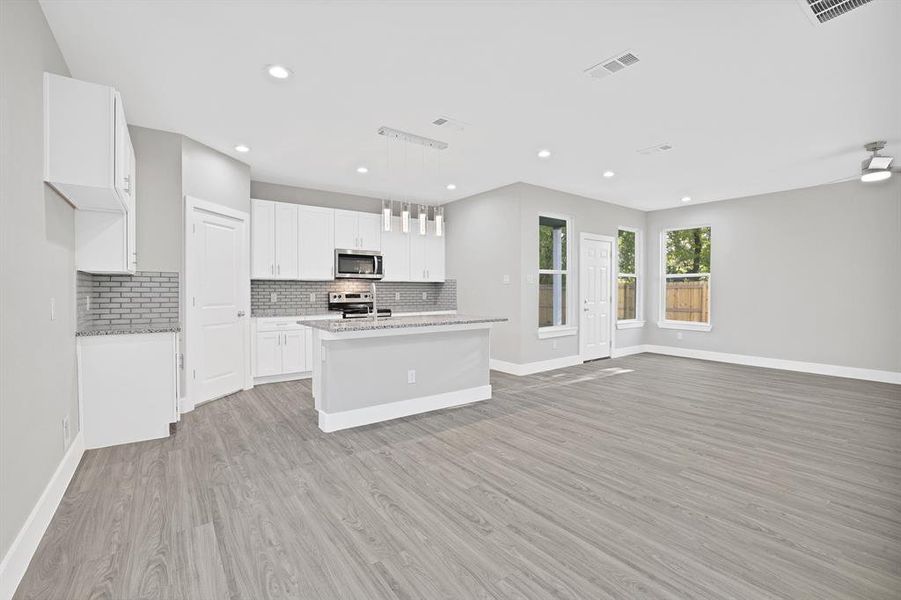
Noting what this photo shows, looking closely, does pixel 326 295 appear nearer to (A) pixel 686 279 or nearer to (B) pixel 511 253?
(B) pixel 511 253

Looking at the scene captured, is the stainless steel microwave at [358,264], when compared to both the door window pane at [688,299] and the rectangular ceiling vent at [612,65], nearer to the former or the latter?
the rectangular ceiling vent at [612,65]

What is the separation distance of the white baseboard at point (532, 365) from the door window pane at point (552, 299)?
1.93 feet

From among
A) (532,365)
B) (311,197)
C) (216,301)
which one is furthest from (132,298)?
(532,365)

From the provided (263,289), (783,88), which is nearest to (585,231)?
(783,88)

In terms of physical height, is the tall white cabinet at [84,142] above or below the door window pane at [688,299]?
above

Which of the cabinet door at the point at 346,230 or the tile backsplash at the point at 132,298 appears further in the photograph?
the cabinet door at the point at 346,230

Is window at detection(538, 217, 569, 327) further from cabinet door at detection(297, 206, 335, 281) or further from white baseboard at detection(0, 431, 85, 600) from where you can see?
white baseboard at detection(0, 431, 85, 600)

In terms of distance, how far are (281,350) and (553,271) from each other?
4.23 metres

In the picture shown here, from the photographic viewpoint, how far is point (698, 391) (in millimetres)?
5051

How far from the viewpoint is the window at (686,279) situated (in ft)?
24.2

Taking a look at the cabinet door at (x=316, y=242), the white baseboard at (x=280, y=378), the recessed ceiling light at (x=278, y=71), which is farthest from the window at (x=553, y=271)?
the recessed ceiling light at (x=278, y=71)

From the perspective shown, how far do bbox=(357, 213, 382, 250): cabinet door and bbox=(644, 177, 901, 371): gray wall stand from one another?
5.61 meters

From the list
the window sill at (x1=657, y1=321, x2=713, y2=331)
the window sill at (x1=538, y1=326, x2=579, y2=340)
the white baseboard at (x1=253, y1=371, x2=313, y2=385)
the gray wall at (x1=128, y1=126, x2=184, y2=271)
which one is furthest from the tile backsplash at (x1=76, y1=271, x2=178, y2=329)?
the window sill at (x1=657, y1=321, x2=713, y2=331)

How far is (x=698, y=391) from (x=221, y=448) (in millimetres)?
5245
